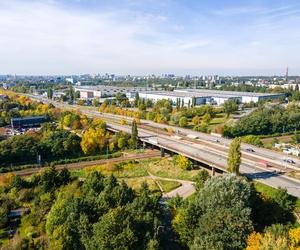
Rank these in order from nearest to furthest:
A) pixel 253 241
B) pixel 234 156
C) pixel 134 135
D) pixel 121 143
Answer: pixel 253 241 → pixel 234 156 → pixel 134 135 → pixel 121 143

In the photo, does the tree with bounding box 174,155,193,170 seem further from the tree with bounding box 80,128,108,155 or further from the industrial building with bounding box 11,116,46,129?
the industrial building with bounding box 11,116,46,129

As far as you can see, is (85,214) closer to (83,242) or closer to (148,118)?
(83,242)

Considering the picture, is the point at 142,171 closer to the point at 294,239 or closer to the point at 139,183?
the point at 139,183

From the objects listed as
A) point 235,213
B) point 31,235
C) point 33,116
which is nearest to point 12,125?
point 33,116

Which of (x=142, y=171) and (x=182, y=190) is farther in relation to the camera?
(x=142, y=171)

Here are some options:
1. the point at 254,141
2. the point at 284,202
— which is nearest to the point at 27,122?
the point at 254,141

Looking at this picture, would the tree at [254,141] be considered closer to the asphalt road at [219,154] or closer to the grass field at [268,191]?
the asphalt road at [219,154]

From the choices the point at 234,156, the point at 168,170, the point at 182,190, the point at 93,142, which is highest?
the point at 234,156
